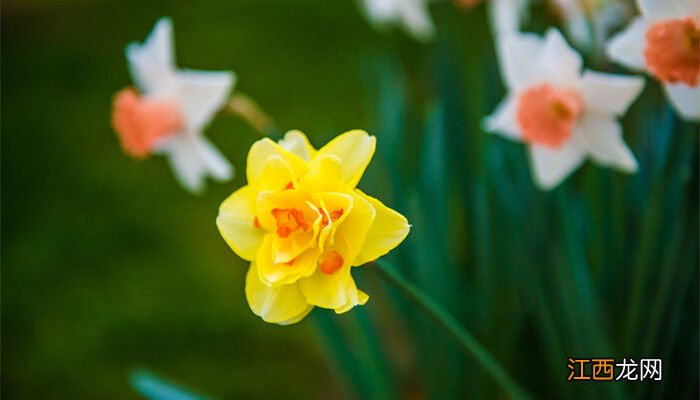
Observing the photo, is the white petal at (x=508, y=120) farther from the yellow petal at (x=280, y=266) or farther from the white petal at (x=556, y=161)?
the yellow petal at (x=280, y=266)

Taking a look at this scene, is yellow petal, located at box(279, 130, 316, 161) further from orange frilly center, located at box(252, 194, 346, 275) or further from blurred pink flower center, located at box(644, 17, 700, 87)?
blurred pink flower center, located at box(644, 17, 700, 87)

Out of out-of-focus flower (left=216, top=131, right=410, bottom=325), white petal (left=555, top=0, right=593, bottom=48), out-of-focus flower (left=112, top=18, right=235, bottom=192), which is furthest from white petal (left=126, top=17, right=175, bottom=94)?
white petal (left=555, top=0, right=593, bottom=48)

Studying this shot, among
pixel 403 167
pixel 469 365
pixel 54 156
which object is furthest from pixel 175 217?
pixel 469 365

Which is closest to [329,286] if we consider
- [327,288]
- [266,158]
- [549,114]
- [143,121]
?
[327,288]

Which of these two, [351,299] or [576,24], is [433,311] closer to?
[351,299]

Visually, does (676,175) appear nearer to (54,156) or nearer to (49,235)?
(49,235)

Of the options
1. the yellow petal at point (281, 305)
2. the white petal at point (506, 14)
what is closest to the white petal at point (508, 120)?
the white petal at point (506, 14)

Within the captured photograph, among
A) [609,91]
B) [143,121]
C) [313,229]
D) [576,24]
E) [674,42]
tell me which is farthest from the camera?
[576,24]
